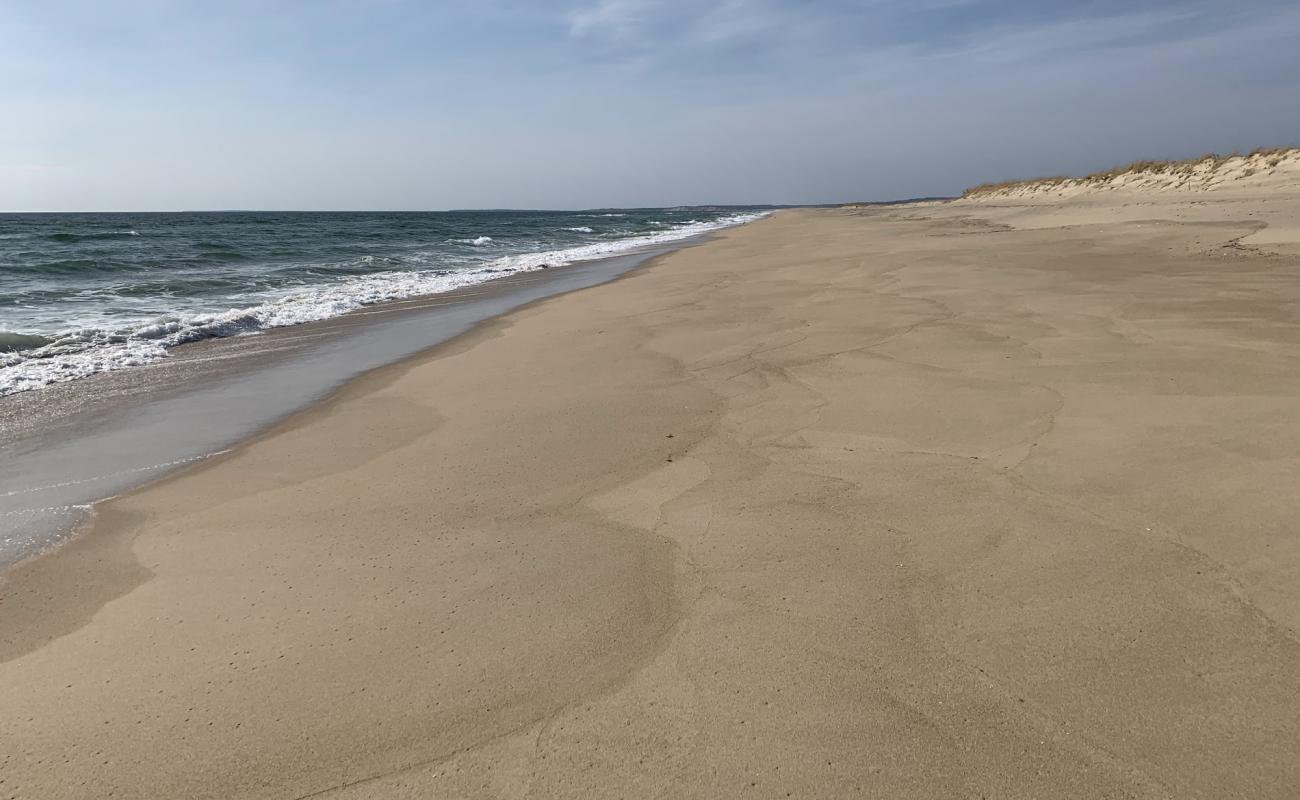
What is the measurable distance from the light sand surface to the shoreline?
0.26m

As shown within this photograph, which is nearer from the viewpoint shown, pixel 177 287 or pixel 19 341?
pixel 19 341

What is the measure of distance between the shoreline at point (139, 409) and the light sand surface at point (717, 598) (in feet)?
0.85

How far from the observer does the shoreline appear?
3629 millimetres

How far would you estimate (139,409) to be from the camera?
5.69 metres

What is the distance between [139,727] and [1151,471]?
3983mm

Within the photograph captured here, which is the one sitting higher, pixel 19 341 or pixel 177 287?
pixel 177 287

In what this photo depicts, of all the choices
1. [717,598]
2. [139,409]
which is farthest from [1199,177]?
[139,409]

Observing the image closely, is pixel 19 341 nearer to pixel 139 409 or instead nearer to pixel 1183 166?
pixel 139 409

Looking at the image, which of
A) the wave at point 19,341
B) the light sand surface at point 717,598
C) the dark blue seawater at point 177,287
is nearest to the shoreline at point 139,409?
the light sand surface at point 717,598

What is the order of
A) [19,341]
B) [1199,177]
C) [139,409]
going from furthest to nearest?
[1199,177] < [19,341] < [139,409]

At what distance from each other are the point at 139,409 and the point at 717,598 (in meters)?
5.42

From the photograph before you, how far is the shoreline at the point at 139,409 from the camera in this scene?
11.9ft

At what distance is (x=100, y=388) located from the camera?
6398 mm

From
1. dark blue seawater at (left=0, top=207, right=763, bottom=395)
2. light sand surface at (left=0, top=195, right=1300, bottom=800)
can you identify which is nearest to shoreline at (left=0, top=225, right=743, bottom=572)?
light sand surface at (left=0, top=195, right=1300, bottom=800)
